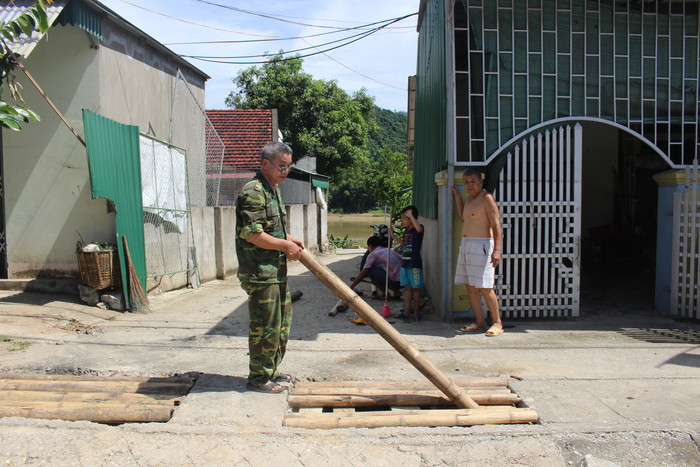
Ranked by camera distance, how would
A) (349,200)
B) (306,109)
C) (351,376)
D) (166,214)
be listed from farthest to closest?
(349,200)
(306,109)
(166,214)
(351,376)

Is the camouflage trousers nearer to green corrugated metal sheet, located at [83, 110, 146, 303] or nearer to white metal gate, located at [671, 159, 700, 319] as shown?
green corrugated metal sheet, located at [83, 110, 146, 303]

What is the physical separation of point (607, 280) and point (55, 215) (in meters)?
9.06

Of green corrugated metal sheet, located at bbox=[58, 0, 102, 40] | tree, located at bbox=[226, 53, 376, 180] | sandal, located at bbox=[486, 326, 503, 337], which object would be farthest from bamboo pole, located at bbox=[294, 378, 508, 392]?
tree, located at bbox=[226, 53, 376, 180]


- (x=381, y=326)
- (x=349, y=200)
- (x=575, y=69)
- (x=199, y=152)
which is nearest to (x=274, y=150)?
(x=381, y=326)

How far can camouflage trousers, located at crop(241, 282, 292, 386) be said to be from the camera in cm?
374

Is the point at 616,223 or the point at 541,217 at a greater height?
the point at 541,217

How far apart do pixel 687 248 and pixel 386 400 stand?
5.00m

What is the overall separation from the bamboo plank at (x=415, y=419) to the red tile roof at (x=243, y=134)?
44.6 ft

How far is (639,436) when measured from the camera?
3.46 m

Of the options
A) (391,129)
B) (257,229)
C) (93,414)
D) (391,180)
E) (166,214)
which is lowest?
(93,414)

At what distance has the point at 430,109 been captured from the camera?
823cm

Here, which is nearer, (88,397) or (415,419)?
(415,419)

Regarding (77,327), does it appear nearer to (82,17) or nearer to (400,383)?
(400,383)

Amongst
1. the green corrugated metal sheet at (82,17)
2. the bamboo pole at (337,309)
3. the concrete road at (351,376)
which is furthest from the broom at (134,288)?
the green corrugated metal sheet at (82,17)
